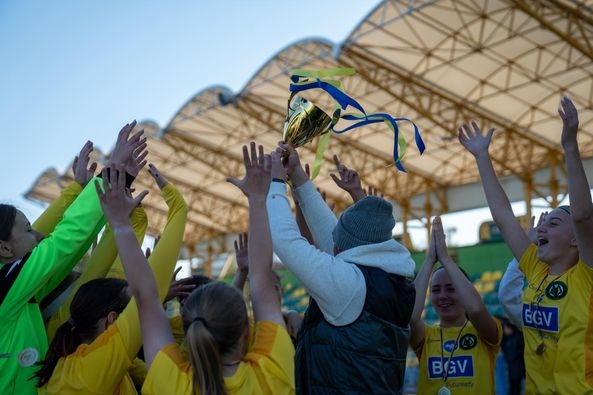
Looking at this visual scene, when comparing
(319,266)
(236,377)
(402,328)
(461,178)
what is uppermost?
(461,178)

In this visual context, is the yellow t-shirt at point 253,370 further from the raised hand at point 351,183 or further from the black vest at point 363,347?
the raised hand at point 351,183

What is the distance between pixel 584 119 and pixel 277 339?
17.9m

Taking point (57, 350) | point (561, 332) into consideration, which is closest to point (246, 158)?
point (57, 350)

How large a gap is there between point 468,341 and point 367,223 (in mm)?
1543

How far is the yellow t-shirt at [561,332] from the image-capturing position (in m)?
2.72

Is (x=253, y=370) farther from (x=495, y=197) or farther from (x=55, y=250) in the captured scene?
(x=495, y=197)

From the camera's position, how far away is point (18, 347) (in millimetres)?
2596

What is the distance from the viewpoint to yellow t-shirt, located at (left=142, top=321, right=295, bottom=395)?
6.79 ft

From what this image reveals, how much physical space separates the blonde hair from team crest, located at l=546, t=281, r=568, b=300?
1478mm

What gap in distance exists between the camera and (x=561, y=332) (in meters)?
2.80

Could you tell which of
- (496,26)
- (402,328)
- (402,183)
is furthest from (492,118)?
(402,328)

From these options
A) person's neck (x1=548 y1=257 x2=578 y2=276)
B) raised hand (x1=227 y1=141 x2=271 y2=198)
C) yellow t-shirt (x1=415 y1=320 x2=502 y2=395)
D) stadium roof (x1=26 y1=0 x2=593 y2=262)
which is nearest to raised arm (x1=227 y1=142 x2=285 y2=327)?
raised hand (x1=227 y1=141 x2=271 y2=198)

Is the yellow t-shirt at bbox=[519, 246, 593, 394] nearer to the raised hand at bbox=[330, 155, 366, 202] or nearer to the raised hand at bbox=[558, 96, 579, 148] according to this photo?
the raised hand at bbox=[558, 96, 579, 148]

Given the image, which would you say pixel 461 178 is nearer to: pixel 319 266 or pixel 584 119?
pixel 584 119
